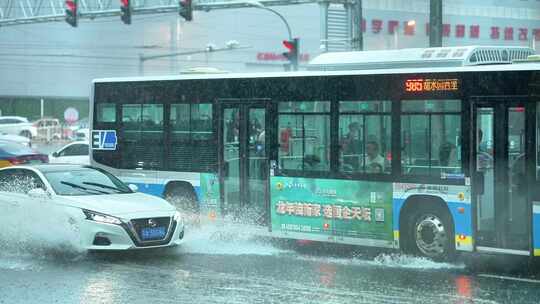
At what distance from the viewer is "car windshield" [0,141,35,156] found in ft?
87.9

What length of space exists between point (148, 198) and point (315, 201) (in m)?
2.48

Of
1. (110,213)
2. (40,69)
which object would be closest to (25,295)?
(110,213)

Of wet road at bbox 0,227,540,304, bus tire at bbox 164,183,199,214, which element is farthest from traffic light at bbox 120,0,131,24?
wet road at bbox 0,227,540,304

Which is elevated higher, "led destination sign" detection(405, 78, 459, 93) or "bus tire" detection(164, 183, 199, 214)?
"led destination sign" detection(405, 78, 459, 93)

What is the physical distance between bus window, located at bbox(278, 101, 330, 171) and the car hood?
6.91 feet

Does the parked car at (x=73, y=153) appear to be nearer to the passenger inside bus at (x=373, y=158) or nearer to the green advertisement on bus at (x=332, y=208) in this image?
the green advertisement on bus at (x=332, y=208)

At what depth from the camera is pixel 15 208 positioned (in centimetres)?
1385

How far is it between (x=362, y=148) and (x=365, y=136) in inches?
7.4

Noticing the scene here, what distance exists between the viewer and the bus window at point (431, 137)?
12.6m

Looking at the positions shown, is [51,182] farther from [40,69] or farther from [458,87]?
[40,69]

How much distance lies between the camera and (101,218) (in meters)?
12.9

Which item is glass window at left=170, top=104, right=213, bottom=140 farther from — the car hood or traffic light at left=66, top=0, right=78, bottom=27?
traffic light at left=66, top=0, right=78, bottom=27

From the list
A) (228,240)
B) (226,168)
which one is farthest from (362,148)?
(228,240)

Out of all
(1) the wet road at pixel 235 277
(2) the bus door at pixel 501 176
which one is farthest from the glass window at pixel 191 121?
(2) the bus door at pixel 501 176
